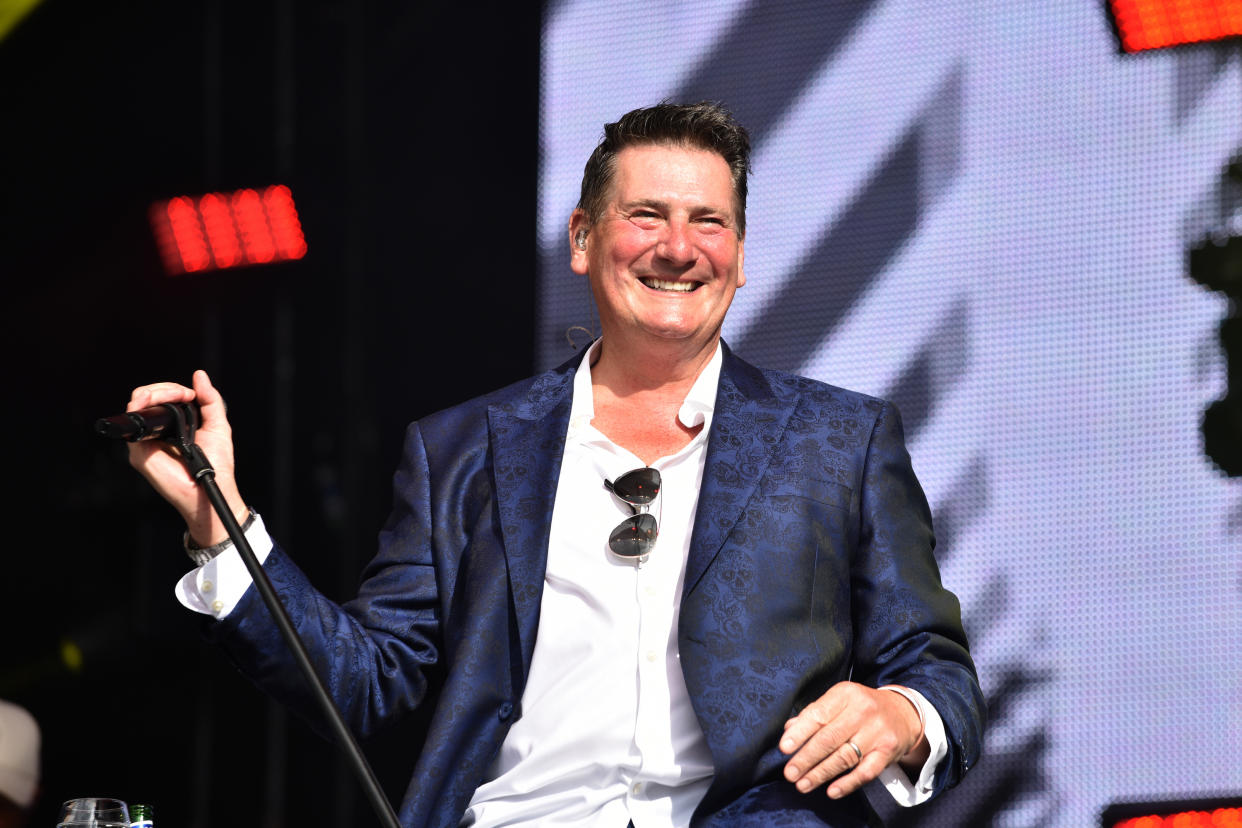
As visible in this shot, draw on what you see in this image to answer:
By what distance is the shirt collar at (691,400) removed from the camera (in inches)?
74.4

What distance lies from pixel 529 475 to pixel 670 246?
0.37m

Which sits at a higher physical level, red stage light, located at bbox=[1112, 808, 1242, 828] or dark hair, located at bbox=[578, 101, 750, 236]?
dark hair, located at bbox=[578, 101, 750, 236]

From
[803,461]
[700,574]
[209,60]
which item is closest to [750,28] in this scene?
[803,461]

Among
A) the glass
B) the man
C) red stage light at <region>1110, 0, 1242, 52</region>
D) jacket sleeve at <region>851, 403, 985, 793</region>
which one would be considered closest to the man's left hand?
the man

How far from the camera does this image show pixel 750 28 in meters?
2.61

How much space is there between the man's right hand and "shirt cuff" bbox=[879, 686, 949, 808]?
2.68ft

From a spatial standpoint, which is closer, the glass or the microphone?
the microphone

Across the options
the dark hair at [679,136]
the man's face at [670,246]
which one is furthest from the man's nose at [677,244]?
the dark hair at [679,136]

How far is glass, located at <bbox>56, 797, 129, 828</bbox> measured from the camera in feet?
5.15

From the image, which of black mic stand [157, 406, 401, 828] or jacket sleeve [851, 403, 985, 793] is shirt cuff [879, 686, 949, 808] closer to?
jacket sleeve [851, 403, 985, 793]

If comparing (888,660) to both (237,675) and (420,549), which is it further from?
(237,675)

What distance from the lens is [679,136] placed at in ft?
6.38

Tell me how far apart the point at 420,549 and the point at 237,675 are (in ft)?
6.02

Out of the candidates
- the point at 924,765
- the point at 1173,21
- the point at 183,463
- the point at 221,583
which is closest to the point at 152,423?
the point at 183,463
